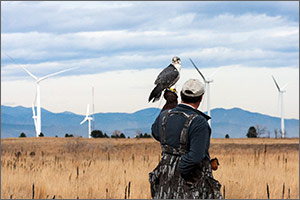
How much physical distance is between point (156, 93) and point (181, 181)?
7.36 ft

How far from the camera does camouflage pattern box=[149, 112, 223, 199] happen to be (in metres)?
5.44

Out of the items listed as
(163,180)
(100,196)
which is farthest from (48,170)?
(163,180)

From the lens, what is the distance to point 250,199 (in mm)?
12359

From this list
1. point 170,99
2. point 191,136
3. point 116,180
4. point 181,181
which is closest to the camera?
point 191,136

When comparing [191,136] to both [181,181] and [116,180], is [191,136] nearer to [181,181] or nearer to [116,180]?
[181,181]

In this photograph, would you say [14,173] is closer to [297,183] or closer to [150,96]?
[297,183]

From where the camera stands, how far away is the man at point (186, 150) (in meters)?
5.24

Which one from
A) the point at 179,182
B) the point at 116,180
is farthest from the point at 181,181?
the point at 116,180

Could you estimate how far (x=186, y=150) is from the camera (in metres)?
5.41

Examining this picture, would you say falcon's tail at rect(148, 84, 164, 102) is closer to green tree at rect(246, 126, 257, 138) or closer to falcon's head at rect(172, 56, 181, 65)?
falcon's head at rect(172, 56, 181, 65)

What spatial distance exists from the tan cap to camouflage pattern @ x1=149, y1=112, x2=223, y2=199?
0.24 meters

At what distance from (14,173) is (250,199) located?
21.4 ft

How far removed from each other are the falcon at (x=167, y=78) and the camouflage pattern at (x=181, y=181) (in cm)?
197

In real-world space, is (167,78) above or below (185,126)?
above
